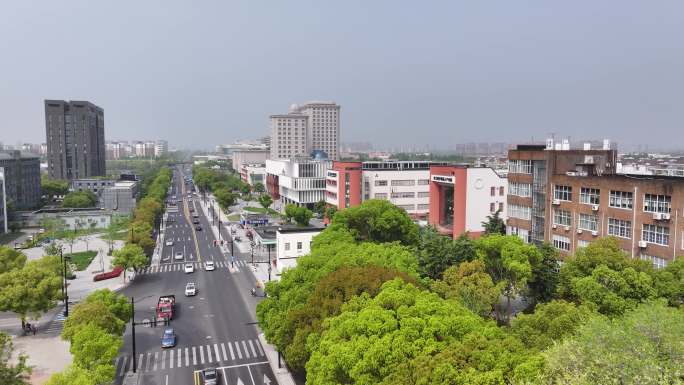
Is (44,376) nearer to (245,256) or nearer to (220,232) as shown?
(245,256)

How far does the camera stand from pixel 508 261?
31844 millimetres

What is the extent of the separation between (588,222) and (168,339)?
33.3 metres

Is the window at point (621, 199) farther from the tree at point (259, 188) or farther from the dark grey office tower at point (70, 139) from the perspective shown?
the dark grey office tower at point (70, 139)

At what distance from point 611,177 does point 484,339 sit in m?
25.7

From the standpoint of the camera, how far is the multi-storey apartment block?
111 feet

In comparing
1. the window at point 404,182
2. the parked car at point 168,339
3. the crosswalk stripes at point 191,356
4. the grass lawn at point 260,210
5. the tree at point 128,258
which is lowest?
the crosswalk stripes at point 191,356

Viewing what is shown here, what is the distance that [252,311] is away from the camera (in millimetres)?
42531

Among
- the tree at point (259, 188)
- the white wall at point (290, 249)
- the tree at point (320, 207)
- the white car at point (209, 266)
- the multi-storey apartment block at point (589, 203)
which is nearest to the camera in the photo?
the multi-storey apartment block at point (589, 203)

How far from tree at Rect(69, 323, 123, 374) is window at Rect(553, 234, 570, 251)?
113 feet

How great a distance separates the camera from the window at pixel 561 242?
40.9 m

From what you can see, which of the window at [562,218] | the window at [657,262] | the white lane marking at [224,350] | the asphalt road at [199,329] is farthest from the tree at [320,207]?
the window at [657,262]

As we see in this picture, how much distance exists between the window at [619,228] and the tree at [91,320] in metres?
35.1

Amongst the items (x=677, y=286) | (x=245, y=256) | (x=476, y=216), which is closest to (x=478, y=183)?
(x=476, y=216)

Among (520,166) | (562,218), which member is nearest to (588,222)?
(562,218)
